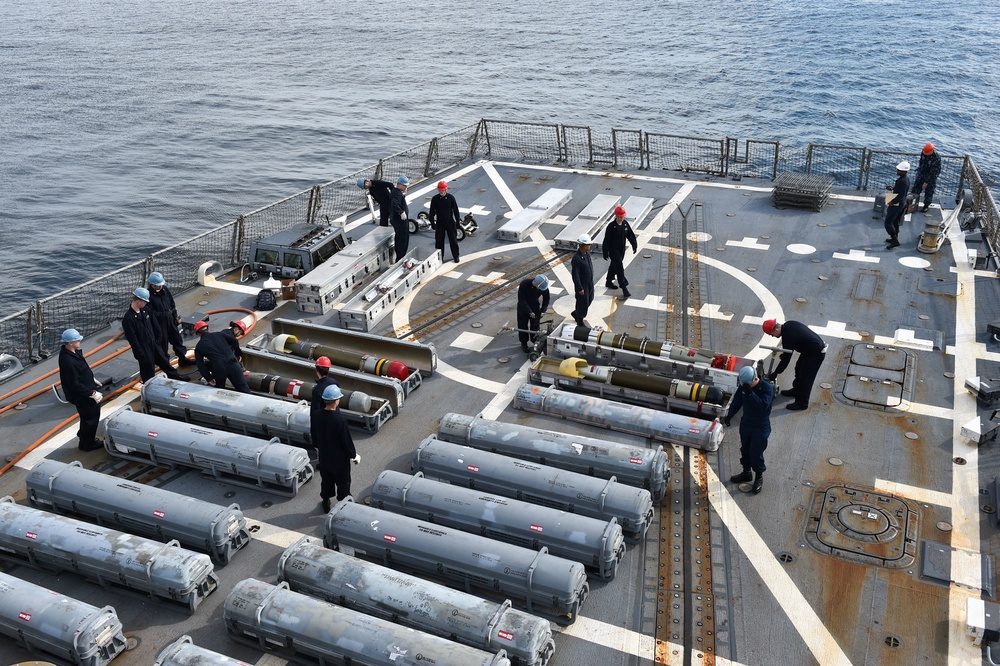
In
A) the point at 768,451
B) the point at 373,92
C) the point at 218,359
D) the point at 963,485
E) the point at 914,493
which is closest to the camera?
the point at 914,493

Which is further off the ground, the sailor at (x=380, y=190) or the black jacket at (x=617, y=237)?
the sailor at (x=380, y=190)

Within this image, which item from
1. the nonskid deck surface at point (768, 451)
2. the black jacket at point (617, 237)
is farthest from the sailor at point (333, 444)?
the black jacket at point (617, 237)

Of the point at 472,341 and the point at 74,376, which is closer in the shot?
the point at 74,376

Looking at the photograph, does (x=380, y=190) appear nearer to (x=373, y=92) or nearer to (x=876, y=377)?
(x=876, y=377)

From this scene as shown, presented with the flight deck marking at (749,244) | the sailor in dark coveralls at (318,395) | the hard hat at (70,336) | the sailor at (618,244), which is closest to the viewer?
the sailor in dark coveralls at (318,395)

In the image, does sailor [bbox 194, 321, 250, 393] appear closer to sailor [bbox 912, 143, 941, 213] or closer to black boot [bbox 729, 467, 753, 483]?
black boot [bbox 729, 467, 753, 483]

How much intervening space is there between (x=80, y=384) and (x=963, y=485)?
13448 mm

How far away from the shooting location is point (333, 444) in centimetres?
1109

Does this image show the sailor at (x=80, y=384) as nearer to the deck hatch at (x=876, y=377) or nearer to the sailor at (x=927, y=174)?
the deck hatch at (x=876, y=377)

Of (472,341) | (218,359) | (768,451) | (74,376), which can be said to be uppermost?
(74,376)

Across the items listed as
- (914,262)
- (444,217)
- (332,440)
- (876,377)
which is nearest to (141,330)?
(332,440)

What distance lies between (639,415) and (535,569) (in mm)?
4159

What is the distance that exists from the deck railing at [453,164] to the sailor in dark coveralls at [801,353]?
8.81 meters

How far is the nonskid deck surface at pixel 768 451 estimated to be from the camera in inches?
383
